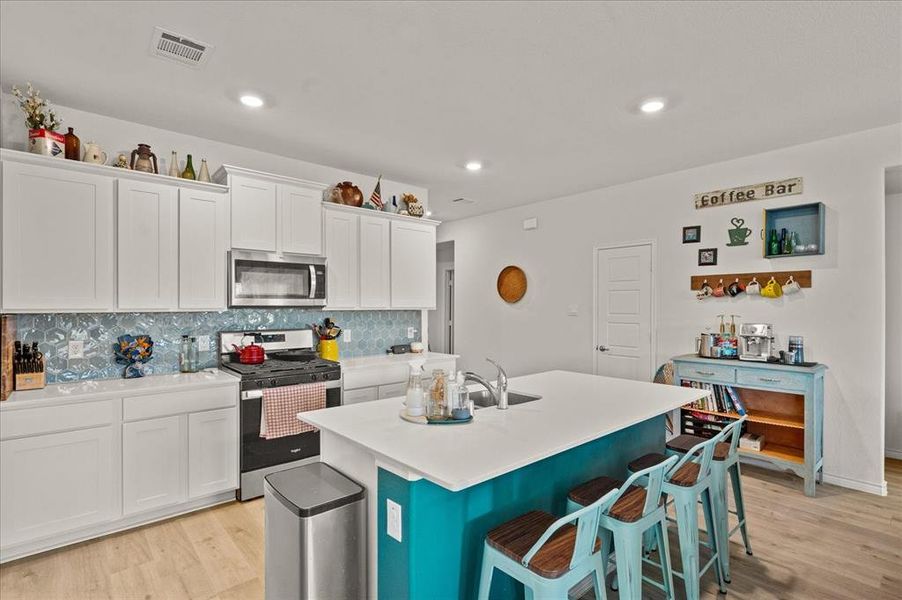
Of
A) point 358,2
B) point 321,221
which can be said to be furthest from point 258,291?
point 358,2

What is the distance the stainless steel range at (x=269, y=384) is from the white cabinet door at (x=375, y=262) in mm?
746

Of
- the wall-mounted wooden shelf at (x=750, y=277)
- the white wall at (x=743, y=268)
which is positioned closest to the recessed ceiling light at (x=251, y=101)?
the white wall at (x=743, y=268)

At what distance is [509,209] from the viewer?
6.26m

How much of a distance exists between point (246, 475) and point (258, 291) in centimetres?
135

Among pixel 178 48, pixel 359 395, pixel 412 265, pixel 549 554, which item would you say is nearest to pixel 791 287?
pixel 412 265

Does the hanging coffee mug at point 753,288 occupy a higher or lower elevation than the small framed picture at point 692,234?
lower

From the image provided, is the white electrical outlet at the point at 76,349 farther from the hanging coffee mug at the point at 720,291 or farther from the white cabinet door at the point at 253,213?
the hanging coffee mug at the point at 720,291

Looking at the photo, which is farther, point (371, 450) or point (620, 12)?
point (620, 12)

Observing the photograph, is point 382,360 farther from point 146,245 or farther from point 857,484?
point 857,484

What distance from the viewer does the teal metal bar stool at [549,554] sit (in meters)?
1.44

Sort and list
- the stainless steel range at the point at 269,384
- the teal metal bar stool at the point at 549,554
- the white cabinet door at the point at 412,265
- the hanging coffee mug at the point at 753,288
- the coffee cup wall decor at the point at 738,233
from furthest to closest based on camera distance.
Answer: the white cabinet door at the point at 412,265 < the coffee cup wall decor at the point at 738,233 < the hanging coffee mug at the point at 753,288 < the stainless steel range at the point at 269,384 < the teal metal bar stool at the point at 549,554

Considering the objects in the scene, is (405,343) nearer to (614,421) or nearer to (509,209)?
(509,209)

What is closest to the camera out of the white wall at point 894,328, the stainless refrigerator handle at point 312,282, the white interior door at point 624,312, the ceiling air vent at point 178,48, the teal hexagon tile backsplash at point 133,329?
the ceiling air vent at point 178,48

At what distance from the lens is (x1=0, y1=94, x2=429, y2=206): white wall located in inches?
112
